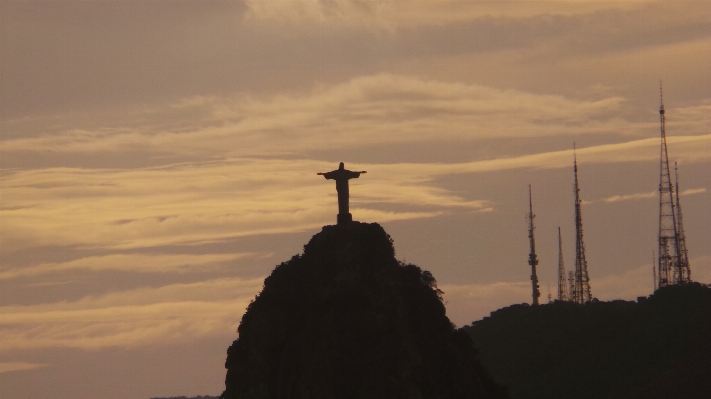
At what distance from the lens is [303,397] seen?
98688 mm

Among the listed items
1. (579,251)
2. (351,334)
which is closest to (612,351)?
(579,251)

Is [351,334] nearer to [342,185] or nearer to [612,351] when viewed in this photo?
[342,185]

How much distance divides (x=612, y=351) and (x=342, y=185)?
281 feet

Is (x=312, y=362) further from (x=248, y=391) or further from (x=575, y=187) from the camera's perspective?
(x=575, y=187)

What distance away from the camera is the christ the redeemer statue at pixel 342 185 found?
103 metres

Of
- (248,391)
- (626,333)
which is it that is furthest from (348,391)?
(626,333)

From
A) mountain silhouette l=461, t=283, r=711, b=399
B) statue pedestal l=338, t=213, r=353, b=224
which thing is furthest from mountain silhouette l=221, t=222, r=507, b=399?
mountain silhouette l=461, t=283, r=711, b=399

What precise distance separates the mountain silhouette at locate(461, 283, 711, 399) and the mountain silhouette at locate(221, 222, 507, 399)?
54584 mm

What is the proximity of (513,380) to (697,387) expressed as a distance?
1229 inches

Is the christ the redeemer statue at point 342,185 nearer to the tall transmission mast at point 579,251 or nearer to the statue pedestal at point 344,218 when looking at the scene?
the statue pedestal at point 344,218

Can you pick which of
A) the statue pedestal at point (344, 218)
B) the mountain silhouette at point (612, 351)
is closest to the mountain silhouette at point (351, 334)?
the statue pedestal at point (344, 218)

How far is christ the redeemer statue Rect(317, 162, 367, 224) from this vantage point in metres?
103

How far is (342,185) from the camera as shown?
103125 millimetres

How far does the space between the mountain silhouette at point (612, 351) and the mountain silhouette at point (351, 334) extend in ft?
179
